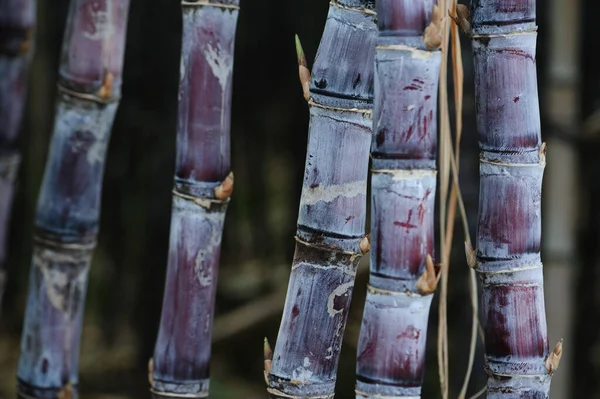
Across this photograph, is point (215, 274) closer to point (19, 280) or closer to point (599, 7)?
point (599, 7)

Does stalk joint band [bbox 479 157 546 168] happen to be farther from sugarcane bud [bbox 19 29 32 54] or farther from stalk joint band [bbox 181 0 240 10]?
sugarcane bud [bbox 19 29 32 54]

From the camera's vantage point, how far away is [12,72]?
1.15 meters

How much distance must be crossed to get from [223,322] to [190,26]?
178cm

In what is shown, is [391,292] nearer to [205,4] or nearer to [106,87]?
[205,4]

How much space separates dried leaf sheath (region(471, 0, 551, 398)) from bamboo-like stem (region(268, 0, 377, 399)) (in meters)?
0.10

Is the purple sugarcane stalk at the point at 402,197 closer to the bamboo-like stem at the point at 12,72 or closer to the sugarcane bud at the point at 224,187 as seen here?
the sugarcane bud at the point at 224,187

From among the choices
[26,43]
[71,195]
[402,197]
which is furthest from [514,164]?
[26,43]

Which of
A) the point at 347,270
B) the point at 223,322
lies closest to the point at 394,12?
the point at 347,270

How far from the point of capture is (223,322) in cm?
257

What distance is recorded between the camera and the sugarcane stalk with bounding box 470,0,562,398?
0.73 metres

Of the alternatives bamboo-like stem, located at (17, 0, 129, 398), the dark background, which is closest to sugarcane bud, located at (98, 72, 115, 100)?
bamboo-like stem, located at (17, 0, 129, 398)

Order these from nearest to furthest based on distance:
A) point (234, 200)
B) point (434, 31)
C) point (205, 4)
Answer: point (434, 31), point (205, 4), point (234, 200)

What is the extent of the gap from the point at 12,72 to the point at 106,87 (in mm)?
231

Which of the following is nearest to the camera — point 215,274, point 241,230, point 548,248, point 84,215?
point 215,274
